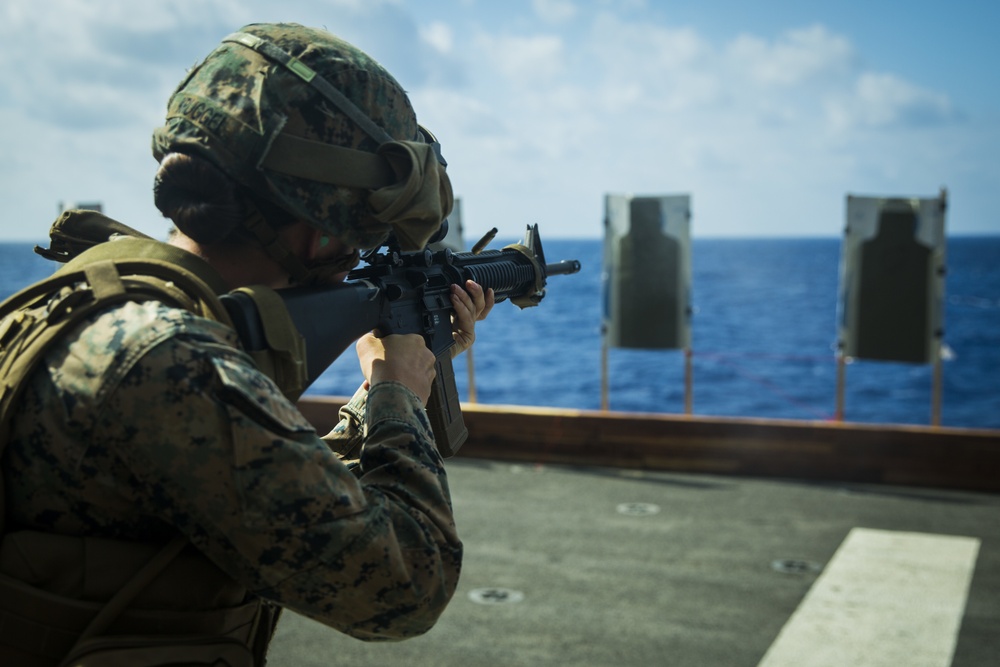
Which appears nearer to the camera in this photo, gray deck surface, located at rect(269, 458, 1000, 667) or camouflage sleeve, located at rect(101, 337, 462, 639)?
camouflage sleeve, located at rect(101, 337, 462, 639)

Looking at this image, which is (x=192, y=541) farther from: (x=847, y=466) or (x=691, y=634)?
(x=847, y=466)

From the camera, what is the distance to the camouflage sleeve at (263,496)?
1142mm

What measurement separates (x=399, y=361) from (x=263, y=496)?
45 centimetres

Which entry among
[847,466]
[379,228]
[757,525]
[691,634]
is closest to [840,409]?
[847,466]

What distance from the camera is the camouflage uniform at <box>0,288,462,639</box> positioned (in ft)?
3.75

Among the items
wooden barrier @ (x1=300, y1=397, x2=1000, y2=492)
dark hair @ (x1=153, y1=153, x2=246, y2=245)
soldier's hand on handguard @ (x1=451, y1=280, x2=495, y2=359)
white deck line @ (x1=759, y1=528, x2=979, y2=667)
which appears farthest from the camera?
wooden barrier @ (x1=300, y1=397, x2=1000, y2=492)

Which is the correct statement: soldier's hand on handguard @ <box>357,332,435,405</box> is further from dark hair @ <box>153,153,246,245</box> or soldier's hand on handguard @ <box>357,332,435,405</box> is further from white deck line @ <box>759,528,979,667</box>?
white deck line @ <box>759,528,979,667</box>

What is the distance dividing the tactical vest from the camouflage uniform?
0.07ft

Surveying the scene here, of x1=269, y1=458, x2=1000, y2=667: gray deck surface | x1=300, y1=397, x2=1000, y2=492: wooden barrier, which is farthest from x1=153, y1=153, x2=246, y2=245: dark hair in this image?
x1=300, y1=397, x2=1000, y2=492: wooden barrier

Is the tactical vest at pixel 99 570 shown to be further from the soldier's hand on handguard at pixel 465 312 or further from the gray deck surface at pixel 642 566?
the gray deck surface at pixel 642 566

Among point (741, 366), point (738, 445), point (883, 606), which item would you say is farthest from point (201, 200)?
point (741, 366)

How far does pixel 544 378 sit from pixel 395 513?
41508 millimetres

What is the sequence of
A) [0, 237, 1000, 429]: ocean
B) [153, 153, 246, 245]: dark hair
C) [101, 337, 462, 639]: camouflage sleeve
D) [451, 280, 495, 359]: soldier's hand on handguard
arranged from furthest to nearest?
1. [0, 237, 1000, 429]: ocean
2. [451, 280, 495, 359]: soldier's hand on handguard
3. [153, 153, 246, 245]: dark hair
4. [101, 337, 462, 639]: camouflage sleeve

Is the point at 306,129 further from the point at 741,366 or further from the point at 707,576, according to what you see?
the point at 741,366
